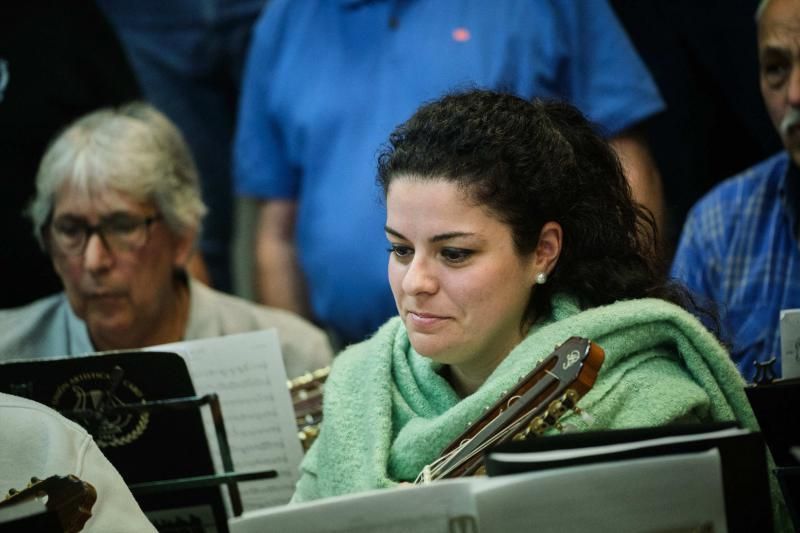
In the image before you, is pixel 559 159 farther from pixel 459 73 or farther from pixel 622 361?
pixel 459 73

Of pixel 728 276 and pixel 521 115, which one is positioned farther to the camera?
pixel 728 276

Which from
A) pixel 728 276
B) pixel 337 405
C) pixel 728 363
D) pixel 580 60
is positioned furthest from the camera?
pixel 580 60

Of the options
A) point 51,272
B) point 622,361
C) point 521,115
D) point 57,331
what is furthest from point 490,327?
point 51,272

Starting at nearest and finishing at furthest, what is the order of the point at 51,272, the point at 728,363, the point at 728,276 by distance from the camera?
the point at 728,363
the point at 728,276
the point at 51,272

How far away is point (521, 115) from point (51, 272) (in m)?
1.86

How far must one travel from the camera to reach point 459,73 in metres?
3.45

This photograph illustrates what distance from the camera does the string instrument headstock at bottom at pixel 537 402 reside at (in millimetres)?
1990

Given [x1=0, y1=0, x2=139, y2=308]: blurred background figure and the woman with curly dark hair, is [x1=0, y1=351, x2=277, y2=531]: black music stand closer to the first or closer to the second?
the woman with curly dark hair

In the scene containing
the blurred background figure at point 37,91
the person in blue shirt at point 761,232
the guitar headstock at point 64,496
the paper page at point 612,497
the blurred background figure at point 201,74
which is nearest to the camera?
the paper page at point 612,497

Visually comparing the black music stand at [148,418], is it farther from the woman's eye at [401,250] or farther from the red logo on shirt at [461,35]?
the red logo on shirt at [461,35]

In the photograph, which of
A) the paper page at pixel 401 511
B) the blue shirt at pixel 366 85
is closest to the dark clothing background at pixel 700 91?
the blue shirt at pixel 366 85

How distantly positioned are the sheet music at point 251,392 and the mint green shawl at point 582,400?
31 cm

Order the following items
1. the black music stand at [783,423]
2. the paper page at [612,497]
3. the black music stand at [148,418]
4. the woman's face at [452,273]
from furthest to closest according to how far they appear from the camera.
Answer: the black music stand at [148,418], the woman's face at [452,273], the black music stand at [783,423], the paper page at [612,497]

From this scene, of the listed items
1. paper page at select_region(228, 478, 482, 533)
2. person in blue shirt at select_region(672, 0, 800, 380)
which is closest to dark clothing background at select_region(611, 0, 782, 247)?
person in blue shirt at select_region(672, 0, 800, 380)
